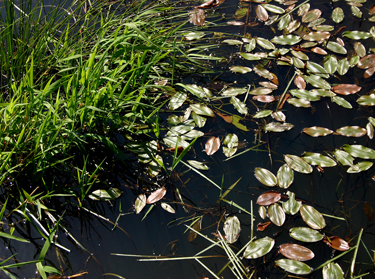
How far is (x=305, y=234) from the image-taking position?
4.40 feet

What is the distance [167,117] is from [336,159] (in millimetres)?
938

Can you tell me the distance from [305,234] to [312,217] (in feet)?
0.28

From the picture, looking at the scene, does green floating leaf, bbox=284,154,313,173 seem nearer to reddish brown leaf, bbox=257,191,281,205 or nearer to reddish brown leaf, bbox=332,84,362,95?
reddish brown leaf, bbox=257,191,281,205

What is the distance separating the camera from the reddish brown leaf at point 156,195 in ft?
4.84

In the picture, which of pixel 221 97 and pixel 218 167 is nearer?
pixel 218 167

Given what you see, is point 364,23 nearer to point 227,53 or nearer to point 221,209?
point 227,53

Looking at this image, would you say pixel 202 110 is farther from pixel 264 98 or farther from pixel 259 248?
pixel 259 248

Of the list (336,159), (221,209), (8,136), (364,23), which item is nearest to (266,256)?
(221,209)

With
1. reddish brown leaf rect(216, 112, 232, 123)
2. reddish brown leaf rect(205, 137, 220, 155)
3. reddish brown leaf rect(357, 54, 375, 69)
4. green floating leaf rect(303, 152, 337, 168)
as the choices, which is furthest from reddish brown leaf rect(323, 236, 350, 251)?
reddish brown leaf rect(357, 54, 375, 69)

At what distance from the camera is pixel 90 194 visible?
1506 millimetres

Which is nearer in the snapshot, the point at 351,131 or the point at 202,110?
the point at 351,131

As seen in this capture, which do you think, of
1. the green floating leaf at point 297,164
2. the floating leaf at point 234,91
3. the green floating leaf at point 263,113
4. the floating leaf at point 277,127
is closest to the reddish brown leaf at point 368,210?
the green floating leaf at point 297,164

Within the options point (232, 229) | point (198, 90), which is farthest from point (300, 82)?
point (232, 229)

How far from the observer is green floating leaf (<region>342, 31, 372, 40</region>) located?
6.63ft
